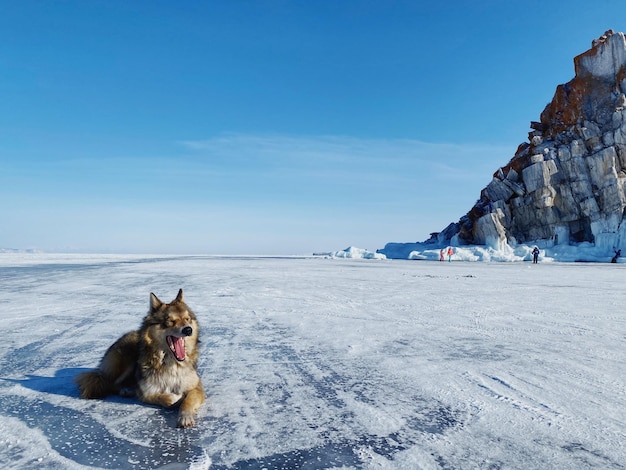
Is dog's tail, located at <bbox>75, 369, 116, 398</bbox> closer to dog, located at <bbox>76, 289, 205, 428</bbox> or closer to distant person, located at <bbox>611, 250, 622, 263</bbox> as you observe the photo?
dog, located at <bbox>76, 289, 205, 428</bbox>

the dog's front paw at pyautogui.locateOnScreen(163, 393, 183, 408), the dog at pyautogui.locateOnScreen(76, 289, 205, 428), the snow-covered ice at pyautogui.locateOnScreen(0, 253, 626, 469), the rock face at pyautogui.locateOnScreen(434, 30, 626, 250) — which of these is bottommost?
the snow-covered ice at pyautogui.locateOnScreen(0, 253, 626, 469)

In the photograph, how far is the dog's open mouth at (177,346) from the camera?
3.56 meters

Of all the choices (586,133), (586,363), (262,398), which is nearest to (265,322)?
(262,398)

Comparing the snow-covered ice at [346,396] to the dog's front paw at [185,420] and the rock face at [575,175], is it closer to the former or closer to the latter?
the dog's front paw at [185,420]

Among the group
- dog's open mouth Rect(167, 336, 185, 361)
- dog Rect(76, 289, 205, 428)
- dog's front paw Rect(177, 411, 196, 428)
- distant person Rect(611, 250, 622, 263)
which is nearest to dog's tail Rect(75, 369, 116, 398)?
dog Rect(76, 289, 205, 428)

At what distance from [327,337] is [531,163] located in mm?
50877

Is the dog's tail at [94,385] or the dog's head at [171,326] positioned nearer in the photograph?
the dog's head at [171,326]

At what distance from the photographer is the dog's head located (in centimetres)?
356

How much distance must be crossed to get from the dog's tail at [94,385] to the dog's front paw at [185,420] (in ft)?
3.73

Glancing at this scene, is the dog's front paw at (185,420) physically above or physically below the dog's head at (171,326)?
below

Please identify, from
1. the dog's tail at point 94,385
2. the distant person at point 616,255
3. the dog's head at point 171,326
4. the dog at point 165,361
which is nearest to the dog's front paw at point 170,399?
the dog at point 165,361

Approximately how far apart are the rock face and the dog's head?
48.7 m

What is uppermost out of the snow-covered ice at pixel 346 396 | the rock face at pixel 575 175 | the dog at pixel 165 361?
the rock face at pixel 575 175

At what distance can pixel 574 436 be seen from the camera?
293cm
